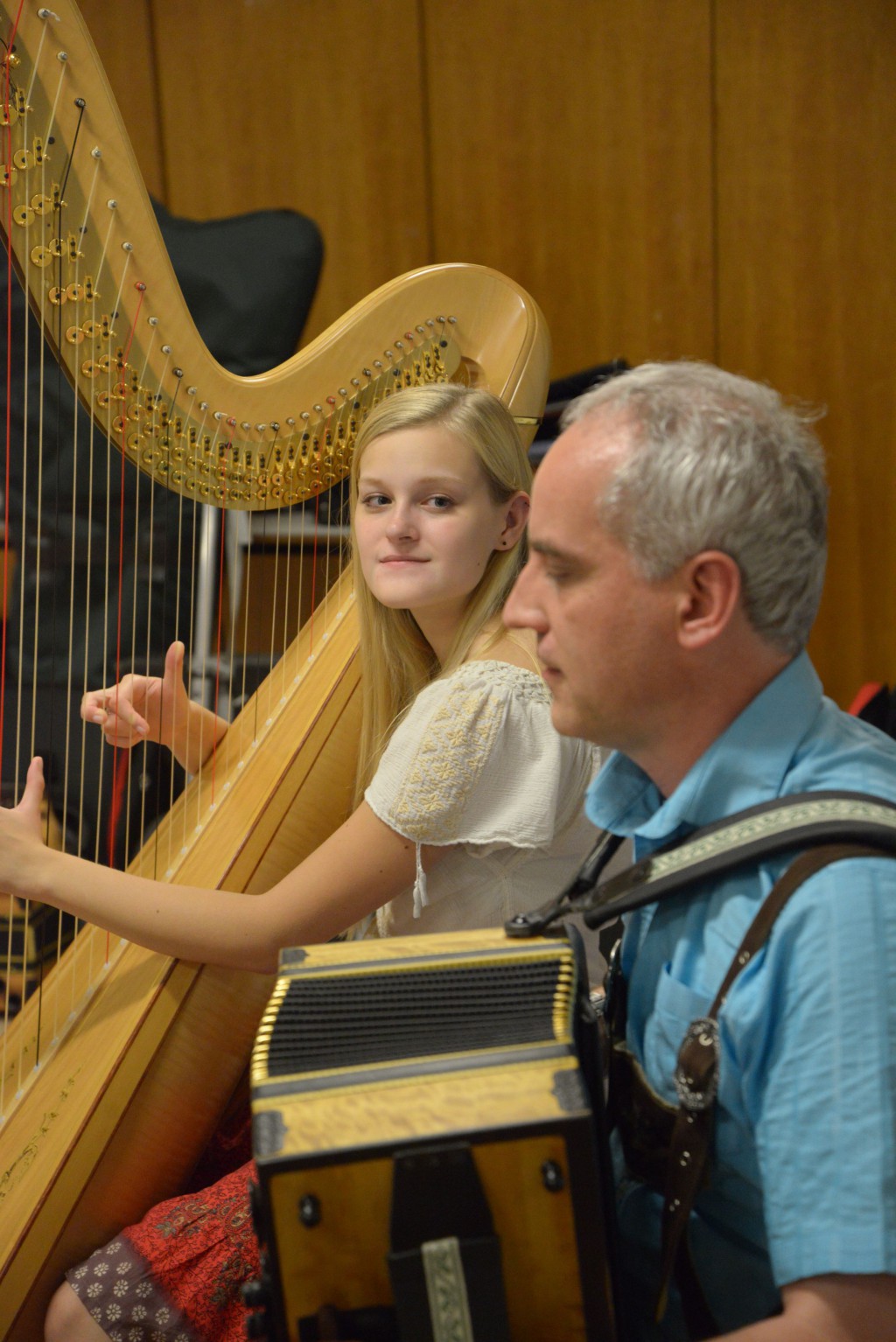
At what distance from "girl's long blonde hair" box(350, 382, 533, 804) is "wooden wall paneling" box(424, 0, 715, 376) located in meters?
1.62

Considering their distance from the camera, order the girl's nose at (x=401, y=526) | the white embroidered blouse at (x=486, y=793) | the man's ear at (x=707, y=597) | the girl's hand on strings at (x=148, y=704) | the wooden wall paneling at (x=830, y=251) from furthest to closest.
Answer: the wooden wall paneling at (x=830, y=251)
the girl's hand on strings at (x=148, y=704)
the girl's nose at (x=401, y=526)
the white embroidered blouse at (x=486, y=793)
the man's ear at (x=707, y=597)

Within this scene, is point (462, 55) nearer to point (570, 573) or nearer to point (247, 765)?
point (247, 765)

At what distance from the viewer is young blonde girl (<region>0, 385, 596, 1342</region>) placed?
3.97ft

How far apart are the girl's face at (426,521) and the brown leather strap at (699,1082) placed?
78 cm

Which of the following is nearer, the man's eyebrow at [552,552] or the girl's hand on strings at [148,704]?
the man's eyebrow at [552,552]

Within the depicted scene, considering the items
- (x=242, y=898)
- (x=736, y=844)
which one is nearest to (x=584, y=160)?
(x=242, y=898)

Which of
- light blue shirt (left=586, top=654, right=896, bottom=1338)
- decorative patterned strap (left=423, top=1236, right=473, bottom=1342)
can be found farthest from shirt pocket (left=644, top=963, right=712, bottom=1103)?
decorative patterned strap (left=423, top=1236, right=473, bottom=1342)

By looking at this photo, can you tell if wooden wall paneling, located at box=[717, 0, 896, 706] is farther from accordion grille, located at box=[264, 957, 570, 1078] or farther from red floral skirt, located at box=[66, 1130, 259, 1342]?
accordion grille, located at box=[264, 957, 570, 1078]

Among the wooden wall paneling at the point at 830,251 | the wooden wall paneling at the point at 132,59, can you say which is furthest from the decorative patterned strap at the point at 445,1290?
the wooden wall paneling at the point at 132,59

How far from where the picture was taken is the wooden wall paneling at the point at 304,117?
3.00 metres

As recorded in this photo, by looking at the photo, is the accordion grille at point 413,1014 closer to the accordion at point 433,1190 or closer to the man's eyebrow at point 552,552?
the accordion at point 433,1190

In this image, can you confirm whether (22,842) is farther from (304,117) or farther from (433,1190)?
(304,117)

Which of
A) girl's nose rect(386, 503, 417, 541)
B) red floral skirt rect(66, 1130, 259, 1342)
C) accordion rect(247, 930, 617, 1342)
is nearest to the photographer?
accordion rect(247, 930, 617, 1342)

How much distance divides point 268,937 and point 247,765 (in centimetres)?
38
